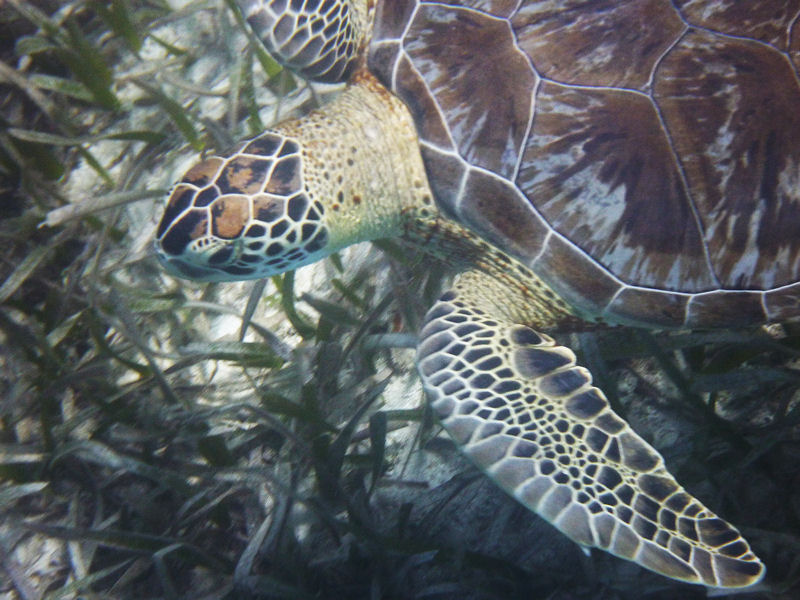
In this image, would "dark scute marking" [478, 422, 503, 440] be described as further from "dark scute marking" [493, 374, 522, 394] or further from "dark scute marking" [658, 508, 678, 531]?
"dark scute marking" [658, 508, 678, 531]

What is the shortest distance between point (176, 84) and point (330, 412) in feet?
5.63

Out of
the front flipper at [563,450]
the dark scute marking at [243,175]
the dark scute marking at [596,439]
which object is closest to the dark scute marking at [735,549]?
the front flipper at [563,450]

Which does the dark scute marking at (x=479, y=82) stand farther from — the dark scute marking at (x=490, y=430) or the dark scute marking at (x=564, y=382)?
the dark scute marking at (x=490, y=430)

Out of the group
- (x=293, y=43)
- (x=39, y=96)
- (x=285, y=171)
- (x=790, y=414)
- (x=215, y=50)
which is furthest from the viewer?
(x=215, y=50)

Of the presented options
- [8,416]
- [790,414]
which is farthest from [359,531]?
[8,416]

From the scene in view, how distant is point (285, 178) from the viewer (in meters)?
1.65

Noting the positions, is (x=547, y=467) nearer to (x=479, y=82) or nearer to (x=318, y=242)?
(x=318, y=242)

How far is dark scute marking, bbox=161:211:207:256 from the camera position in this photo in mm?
1554

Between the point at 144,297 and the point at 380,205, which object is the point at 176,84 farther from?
the point at 380,205

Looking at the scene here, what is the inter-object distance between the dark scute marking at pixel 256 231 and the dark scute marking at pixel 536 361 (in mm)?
924

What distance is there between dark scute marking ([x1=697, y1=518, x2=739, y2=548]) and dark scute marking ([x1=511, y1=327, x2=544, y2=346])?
66 cm

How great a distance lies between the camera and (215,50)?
2490 mm

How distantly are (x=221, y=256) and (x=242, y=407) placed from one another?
1.68 ft

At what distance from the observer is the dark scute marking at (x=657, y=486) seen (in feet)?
4.24
